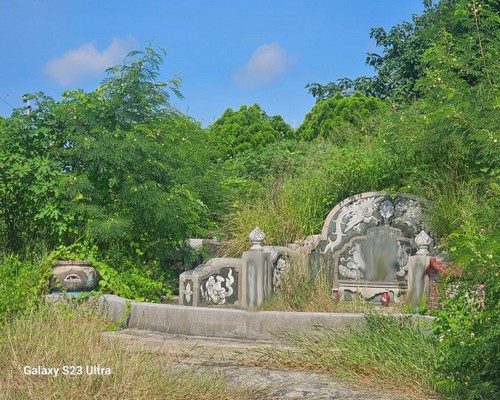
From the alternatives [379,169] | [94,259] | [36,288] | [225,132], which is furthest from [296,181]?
[225,132]

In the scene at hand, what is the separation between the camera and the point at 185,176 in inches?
494

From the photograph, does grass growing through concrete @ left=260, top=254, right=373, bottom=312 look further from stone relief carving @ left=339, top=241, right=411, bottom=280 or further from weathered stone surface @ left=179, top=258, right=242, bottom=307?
stone relief carving @ left=339, top=241, right=411, bottom=280

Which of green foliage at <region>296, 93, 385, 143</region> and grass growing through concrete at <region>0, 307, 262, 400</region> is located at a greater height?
green foliage at <region>296, 93, 385, 143</region>

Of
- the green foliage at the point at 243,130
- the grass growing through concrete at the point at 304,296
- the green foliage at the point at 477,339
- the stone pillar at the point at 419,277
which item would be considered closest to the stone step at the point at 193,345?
the grass growing through concrete at the point at 304,296

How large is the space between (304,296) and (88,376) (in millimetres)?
4645

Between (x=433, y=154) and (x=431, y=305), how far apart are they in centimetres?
329

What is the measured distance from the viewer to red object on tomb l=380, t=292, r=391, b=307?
1130 centimetres

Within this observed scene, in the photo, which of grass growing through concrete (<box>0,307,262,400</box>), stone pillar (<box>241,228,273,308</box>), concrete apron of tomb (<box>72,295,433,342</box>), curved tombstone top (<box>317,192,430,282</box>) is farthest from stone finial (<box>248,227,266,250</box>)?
grass growing through concrete (<box>0,307,262,400</box>)

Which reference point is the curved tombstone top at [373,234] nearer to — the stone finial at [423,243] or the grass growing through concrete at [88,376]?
the stone finial at [423,243]

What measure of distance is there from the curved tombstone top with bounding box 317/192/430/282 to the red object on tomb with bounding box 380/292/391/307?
314 millimetres

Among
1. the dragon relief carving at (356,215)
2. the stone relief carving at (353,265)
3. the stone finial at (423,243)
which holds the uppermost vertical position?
the dragon relief carving at (356,215)

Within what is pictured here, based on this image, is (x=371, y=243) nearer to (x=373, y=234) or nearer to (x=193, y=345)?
(x=373, y=234)

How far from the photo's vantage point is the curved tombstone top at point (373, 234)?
11.8 metres

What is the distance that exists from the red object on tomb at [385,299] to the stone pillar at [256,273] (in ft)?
6.21
